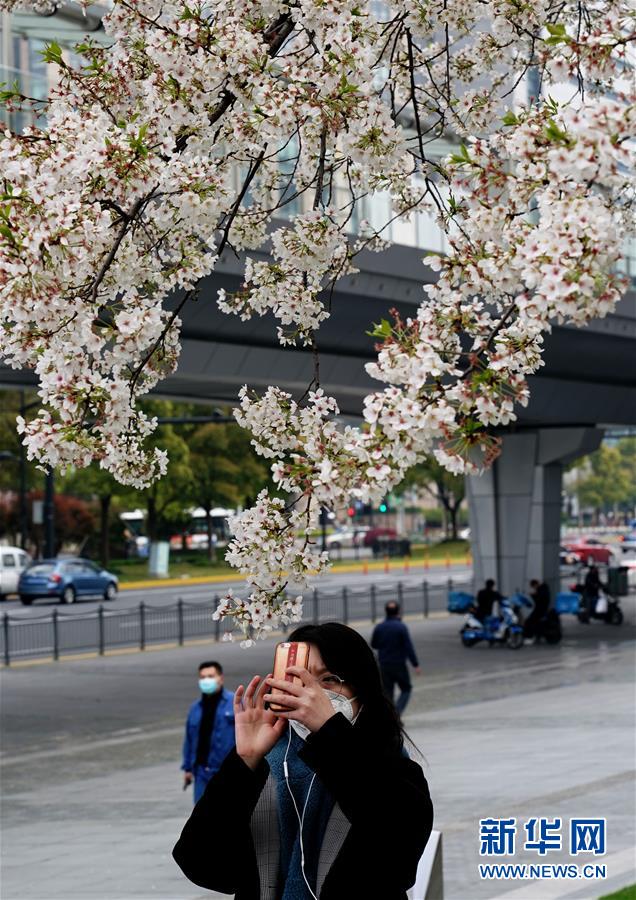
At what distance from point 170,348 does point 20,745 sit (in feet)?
49.0

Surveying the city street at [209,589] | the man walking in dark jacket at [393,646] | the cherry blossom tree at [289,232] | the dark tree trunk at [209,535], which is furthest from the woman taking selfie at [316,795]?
the dark tree trunk at [209,535]

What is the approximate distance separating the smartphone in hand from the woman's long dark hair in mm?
33

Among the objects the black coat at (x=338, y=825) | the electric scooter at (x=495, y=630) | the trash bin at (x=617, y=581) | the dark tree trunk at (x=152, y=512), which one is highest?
the dark tree trunk at (x=152, y=512)

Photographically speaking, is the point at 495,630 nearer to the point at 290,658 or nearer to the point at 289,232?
the point at 289,232

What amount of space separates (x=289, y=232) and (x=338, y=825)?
3.10 m

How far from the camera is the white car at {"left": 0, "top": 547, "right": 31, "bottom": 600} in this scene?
52375mm

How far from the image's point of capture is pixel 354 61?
5402mm

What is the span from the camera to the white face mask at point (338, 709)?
387cm

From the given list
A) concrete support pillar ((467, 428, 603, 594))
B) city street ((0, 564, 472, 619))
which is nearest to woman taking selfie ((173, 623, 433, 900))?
concrete support pillar ((467, 428, 603, 594))

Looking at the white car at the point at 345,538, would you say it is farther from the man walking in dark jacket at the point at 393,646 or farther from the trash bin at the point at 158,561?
the man walking in dark jacket at the point at 393,646

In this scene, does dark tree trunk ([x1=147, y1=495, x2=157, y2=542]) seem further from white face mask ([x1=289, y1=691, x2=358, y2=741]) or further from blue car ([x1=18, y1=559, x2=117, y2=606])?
white face mask ([x1=289, y1=691, x2=358, y2=741])

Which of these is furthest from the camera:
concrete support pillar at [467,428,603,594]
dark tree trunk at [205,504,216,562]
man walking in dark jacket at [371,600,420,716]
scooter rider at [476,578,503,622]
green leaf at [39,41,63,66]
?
dark tree trunk at [205,504,216,562]

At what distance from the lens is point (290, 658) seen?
390 cm

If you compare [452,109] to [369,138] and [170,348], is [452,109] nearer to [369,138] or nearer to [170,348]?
[369,138]
